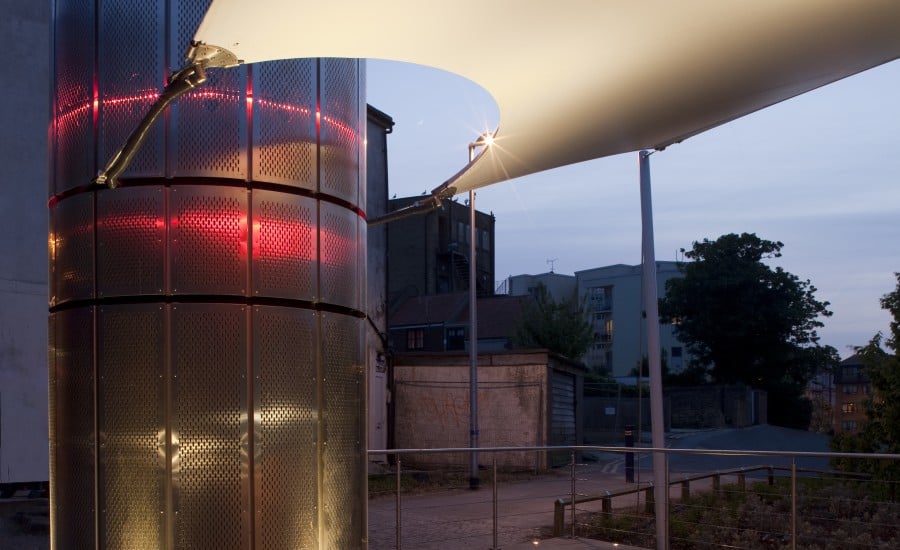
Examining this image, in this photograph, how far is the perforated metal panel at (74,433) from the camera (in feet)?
16.3

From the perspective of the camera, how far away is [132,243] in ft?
16.3

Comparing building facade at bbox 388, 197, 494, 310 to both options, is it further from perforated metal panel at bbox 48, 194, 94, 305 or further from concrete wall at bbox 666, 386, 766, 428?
perforated metal panel at bbox 48, 194, 94, 305

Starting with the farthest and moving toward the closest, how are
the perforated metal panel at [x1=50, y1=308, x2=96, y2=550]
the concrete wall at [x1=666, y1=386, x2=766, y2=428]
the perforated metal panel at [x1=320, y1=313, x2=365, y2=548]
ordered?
the concrete wall at [x1=666, y1=386, x2=766, y2=428]
the perforated metal panel at [x1=320, y1=313, x2=365, y2=548]
the perforated metal panel at [x1=50, y1=308, x2=96, y2=550]

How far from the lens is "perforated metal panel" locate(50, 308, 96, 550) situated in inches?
195

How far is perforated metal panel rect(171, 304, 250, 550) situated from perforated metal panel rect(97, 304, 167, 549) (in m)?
0.09

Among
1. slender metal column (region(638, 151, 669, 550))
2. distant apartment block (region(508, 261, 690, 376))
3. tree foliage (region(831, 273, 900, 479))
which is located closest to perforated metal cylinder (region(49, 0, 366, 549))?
slender metal column (region(638, 151, 669, 550))

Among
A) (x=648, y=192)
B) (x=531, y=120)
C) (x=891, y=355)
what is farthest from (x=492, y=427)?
(x=531, y=120)

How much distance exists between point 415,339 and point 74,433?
53.3 m

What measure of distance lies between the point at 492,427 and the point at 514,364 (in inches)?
73.9

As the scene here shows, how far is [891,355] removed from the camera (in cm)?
1555

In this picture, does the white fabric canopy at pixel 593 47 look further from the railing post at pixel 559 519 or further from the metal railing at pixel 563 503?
the railing post at pixel 559 519

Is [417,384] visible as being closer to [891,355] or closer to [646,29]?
→ [891,355]

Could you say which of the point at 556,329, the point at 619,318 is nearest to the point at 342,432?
the point at 556,329

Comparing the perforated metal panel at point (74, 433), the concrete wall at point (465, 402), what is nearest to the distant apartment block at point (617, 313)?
the concrete wall at point (465, 402)
